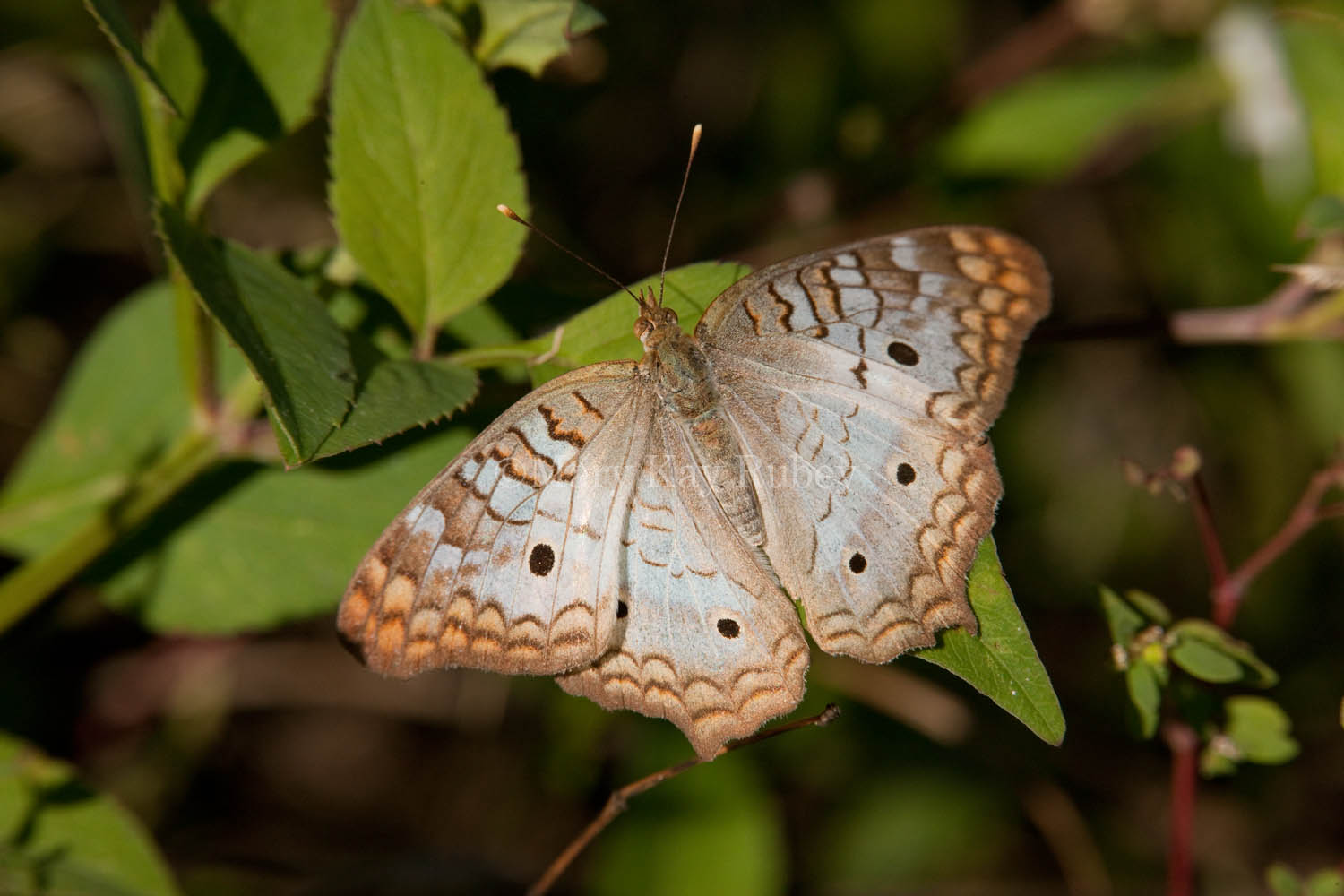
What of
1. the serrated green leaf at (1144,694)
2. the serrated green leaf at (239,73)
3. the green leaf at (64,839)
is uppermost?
the serrated green leaf at (239,73)

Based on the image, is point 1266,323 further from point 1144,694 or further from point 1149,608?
point 1144,694

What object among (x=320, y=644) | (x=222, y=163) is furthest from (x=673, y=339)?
(x=320, y=644)

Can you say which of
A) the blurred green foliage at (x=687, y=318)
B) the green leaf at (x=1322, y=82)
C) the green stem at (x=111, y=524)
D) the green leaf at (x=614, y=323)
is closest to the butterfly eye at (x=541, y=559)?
the green leaf at (x=614, y=323)

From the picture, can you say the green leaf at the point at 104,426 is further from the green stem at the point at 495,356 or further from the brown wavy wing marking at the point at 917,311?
the brown wavy wing marking at the point at 917,311

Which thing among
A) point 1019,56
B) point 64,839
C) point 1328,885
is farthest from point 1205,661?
point 64,839

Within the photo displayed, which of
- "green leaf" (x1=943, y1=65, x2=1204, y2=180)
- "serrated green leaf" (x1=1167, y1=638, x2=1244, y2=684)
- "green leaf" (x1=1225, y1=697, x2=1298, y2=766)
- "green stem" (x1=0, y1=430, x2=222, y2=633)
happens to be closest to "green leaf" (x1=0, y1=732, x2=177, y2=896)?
"green stem" (x1=0, y1=430, x2=222, y2=633)
